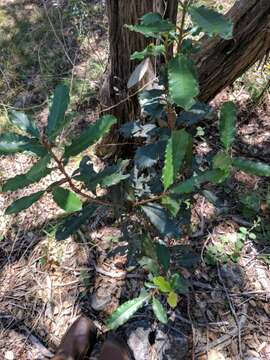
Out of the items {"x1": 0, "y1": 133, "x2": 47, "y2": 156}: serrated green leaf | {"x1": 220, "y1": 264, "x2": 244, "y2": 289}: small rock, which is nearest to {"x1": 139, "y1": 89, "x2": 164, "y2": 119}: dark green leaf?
{"x1": 0, "y1": 133, "x2": 47, "y2": 156}: serrated green leaf

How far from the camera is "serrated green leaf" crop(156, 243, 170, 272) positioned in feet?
4.53

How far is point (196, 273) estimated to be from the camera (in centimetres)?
172

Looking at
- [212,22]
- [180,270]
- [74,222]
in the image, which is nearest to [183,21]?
[212,22]

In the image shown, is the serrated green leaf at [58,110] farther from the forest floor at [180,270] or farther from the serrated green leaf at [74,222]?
the forest floor at [180,270]

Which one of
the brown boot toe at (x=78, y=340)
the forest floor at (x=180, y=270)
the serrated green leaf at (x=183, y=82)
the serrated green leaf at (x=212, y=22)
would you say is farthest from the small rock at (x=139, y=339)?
the serrated green leaf at (x=212, y=22)

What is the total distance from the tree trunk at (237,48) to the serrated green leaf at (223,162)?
74 centimetres

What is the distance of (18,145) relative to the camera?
108 centimetres

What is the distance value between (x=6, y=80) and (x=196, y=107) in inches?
65.5

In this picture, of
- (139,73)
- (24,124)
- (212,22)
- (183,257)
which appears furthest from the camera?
(139,73)

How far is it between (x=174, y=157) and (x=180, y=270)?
0.78 metres

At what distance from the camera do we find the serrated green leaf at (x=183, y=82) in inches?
35.9

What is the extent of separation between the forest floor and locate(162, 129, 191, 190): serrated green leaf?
36 centimetres

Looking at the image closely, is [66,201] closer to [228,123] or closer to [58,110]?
[58,110]

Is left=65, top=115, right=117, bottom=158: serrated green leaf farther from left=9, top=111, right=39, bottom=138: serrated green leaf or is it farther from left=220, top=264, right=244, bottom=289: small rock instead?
left=220, top=264, right=244, bottom=289: small rock
